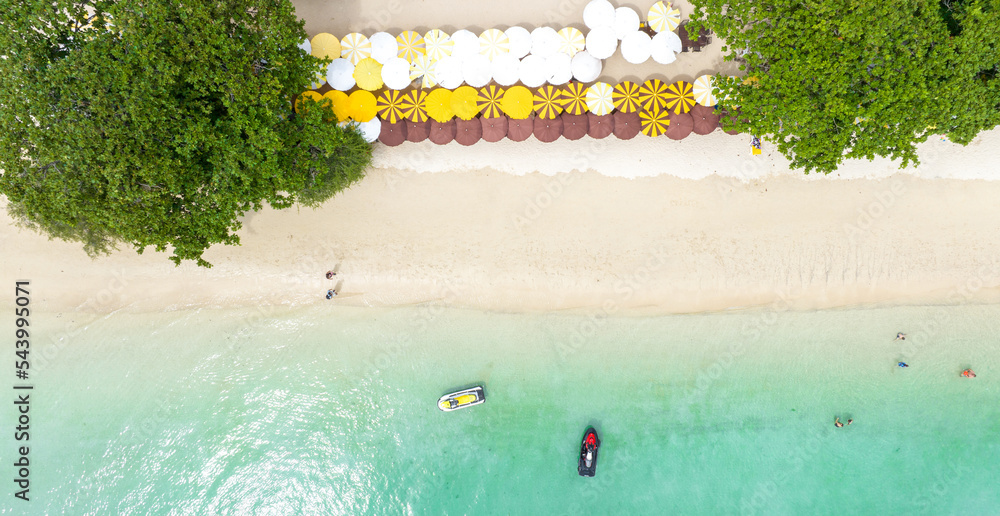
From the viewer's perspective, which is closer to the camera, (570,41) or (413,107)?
(413,107)

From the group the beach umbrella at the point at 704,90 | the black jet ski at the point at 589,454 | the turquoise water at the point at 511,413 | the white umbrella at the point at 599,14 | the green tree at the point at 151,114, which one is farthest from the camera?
the turquoise water at the point at 511,413

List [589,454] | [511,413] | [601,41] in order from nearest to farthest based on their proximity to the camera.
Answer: [601,41]
[589,454]
[511,413]

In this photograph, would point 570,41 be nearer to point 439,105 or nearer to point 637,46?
point 637,46

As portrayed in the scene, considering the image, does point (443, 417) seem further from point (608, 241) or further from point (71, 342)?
point (71, 342)

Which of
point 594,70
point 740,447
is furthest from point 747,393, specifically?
point 594,70

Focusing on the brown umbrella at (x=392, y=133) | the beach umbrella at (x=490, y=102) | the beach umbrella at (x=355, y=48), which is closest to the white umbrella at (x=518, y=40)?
the beach umbrella at (x=490, y=102)

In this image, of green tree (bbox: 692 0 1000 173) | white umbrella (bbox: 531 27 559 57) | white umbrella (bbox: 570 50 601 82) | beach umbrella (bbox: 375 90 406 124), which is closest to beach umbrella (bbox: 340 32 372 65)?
beach umbrella (bbox: 375 90 406 124)

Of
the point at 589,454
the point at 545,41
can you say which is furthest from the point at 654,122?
the point at 589,454

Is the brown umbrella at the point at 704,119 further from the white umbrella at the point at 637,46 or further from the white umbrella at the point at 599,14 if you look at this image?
the white umbrella at the point at 599,14

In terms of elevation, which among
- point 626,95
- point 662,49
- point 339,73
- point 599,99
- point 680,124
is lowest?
point 680,124
